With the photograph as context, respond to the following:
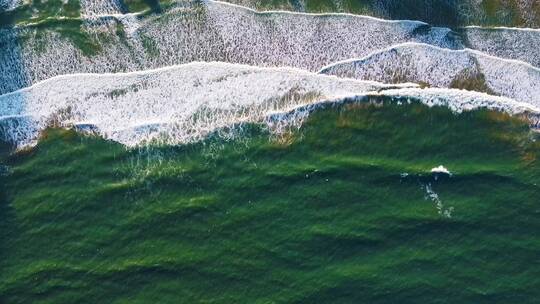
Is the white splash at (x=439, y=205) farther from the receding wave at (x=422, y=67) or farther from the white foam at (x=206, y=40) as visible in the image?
the white foam at (x=206, y=40)

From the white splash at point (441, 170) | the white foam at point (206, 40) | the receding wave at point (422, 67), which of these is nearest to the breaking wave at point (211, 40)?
the white foam at point (206, 40)

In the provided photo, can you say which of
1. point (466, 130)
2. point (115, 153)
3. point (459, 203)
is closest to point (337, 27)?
point (466, 130)

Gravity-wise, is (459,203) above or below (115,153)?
below

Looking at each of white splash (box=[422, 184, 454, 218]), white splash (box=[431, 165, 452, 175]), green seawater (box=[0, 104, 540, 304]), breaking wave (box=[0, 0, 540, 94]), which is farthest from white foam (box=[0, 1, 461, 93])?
white splash (box=[422, 184, 454, 218])

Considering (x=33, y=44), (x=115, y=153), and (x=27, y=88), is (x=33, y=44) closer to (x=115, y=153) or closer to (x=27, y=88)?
(x=27, y=88)

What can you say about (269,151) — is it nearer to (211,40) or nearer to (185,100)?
(185,100)
